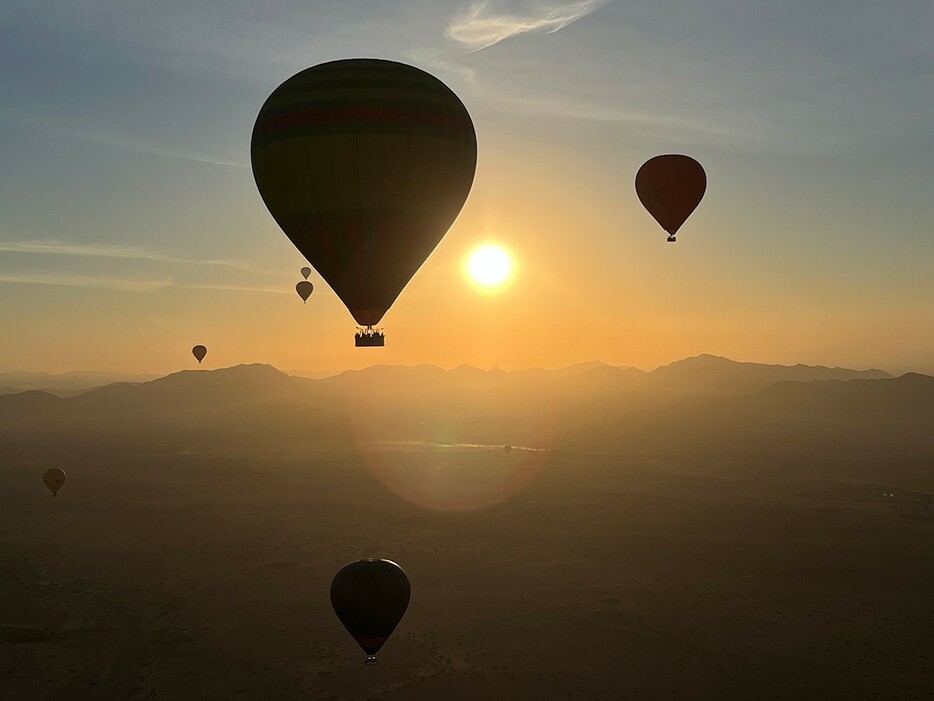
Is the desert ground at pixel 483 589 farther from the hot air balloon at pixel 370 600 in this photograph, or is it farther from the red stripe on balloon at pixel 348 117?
the red stripe on balloon at pixel 348 117

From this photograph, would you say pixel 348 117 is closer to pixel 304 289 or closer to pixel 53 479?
pixel 304 289

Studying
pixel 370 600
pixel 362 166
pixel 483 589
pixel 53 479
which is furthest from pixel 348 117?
pixel 53 479

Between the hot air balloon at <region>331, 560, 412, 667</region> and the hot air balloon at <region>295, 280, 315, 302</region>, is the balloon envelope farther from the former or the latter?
the hot air balloon at <region>295, 280, 315, 302</region>

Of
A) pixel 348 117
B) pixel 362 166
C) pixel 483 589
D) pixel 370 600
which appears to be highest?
pixel 348 117

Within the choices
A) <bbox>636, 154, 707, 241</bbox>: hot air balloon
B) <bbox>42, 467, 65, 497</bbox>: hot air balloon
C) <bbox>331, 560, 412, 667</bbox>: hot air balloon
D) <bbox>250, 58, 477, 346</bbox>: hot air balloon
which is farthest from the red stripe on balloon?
<bbox>42, 467, 65, 497</bbox>: hot air balloon

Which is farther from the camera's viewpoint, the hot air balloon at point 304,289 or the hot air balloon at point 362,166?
the hot air balloon at point 304,289

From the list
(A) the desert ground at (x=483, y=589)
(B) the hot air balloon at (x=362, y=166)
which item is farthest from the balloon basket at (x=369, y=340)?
(A) the desert ground at (x=483, y=589)
